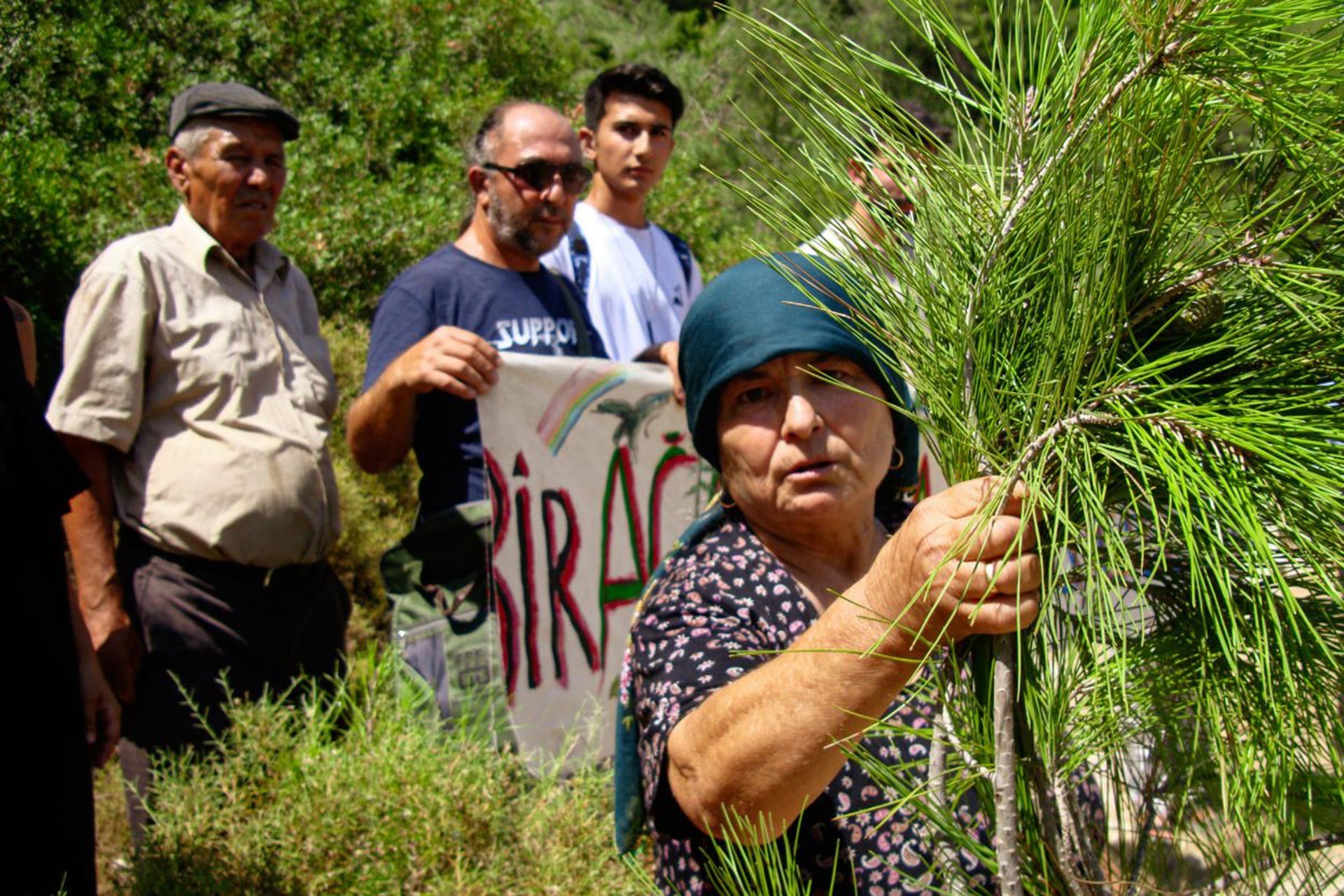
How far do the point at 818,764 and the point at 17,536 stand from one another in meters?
1.80

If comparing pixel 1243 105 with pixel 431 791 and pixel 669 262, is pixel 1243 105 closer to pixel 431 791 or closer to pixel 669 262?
pixel 431 791

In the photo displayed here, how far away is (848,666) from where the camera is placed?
1.32m

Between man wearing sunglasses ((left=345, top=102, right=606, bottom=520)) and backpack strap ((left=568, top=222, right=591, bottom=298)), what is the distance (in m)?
0.18

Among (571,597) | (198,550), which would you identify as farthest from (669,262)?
(198,550)

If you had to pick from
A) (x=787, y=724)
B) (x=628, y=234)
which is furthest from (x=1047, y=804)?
(x=628, y=234)

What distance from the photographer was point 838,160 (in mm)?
1193

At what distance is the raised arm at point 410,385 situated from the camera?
3227mm

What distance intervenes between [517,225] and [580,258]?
1.42ft

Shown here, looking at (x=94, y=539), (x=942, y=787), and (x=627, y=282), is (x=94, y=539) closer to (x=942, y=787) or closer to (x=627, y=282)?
(x=627, y=282)

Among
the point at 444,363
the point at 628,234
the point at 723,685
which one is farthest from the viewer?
the point at 628,234

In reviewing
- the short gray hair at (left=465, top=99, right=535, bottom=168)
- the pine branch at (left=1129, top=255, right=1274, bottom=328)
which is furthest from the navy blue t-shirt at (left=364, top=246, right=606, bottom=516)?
the pine branch at (left=1129, top=255, right=1274, bottom=328)

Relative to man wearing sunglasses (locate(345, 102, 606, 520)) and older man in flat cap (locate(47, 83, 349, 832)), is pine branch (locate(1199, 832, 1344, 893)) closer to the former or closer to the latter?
man wearing sunglasses (locate(345, 102, 606, 520))

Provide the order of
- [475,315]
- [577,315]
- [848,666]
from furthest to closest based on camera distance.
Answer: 1. [577,315]
2. [475,315]
3. [848,666]

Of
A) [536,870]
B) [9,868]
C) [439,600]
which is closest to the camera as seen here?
[9,868]
